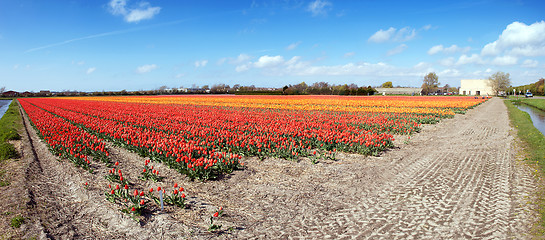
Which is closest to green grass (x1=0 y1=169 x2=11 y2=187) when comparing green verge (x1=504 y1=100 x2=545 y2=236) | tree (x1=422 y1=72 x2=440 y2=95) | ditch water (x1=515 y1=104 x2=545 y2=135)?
green verge (x1=504 y1=100 x2=545 y2=236)

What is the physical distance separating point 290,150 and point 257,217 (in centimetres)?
502

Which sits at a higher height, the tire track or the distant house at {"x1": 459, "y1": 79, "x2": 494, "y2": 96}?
the distant house at {"x1": 459, "y1": 79, "x2": 494, "y2": 96}

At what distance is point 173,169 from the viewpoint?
9188 millimetres

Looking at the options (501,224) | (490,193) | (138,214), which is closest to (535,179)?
(490,193)

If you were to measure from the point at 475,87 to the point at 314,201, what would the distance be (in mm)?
142813

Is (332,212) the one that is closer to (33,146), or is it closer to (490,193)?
(490,193)

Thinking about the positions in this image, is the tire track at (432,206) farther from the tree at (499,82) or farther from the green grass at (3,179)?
the tree at (499,82)

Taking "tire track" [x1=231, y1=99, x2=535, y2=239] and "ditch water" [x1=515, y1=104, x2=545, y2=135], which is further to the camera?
"ditch water" [x1=515, y1=104, x2=545, y2=135]

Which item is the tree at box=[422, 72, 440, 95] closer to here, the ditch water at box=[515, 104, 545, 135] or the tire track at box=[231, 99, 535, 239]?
the ditch water at box=[515, 104, 545, 135]

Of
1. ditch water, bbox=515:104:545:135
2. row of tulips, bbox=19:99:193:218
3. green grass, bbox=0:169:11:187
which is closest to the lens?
row of tulips, bbox=19:99:193:218

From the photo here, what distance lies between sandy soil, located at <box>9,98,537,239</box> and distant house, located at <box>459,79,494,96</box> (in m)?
133

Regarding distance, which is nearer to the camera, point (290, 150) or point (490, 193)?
point (490, 193)

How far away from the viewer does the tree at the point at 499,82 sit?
340ft

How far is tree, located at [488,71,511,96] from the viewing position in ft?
340
